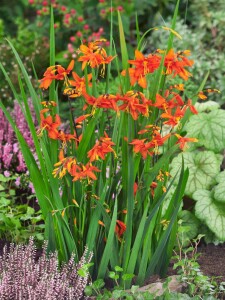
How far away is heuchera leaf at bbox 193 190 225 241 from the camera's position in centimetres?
346

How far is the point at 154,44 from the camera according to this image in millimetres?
6586

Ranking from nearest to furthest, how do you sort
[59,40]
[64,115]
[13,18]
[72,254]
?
[72,254] → [64,115] → [59,40] → [13,18]

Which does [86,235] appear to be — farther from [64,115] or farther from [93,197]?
[64,115]

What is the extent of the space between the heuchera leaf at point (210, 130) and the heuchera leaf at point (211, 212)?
1.35 feet

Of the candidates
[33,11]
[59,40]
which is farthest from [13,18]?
[59,40]

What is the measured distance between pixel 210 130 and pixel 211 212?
2.03ft

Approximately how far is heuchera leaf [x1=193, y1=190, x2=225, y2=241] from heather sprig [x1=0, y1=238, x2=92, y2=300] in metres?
0.89

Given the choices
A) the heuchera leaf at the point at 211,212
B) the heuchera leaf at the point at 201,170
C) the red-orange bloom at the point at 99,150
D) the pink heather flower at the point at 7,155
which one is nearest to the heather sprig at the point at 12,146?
the pink heather flower at the point at 7,155

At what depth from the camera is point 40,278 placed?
2.66 meters

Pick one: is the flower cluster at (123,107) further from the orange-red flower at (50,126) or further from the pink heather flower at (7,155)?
the pink heather flower at (7,155)

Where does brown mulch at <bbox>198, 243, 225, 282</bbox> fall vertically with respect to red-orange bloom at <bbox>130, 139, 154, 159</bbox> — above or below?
below

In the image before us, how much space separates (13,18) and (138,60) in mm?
5200

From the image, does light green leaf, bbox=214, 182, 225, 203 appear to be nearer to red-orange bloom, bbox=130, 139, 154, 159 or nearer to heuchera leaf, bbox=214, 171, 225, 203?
heuchera leaf, bbox=214, 171, 225, 203

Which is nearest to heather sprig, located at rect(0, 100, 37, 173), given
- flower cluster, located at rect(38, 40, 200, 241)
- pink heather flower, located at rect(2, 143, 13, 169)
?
pink heather flower, located at rect(2, 143, 13, 169)
